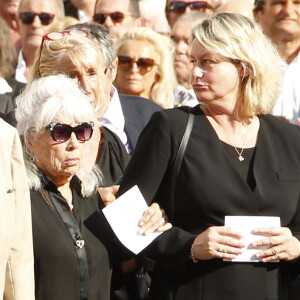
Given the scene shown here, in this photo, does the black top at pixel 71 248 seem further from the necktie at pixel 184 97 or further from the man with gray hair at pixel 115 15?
the man with gray hair at pixel 115 15

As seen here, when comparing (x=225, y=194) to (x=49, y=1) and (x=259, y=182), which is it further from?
(x=49, y=1)

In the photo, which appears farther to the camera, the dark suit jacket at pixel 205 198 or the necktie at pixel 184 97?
the necktie at pixel 184 97

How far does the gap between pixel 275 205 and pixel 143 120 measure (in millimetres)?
1708

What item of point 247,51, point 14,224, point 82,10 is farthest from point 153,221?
point 82,10

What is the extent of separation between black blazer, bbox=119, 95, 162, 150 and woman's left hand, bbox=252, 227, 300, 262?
157 centimetres

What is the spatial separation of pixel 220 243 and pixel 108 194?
744mm

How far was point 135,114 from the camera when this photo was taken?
6.16 meters

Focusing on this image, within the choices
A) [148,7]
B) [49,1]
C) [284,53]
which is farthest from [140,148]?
[148,7]

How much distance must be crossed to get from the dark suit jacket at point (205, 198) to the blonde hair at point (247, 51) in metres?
0.23

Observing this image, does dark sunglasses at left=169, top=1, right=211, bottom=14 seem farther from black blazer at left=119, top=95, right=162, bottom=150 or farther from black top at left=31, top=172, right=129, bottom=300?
black top at left=31, top=172, right=129, bottom=300

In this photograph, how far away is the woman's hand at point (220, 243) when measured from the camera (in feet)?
14.6

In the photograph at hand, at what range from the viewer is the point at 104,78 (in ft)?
19.2

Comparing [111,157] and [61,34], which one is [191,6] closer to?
[61,34]

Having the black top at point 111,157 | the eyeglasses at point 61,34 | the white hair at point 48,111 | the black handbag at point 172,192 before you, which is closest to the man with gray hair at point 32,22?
the eyeglasses at point 61,34
